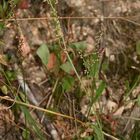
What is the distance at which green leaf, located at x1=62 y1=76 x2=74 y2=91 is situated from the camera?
1830 millimetres

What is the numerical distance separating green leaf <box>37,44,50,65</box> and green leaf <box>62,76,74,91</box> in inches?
5.0

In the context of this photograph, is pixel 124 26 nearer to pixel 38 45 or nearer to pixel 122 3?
pixel 122 3

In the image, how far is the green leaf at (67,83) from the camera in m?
1.83

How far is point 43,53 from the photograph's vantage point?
6.22 ft

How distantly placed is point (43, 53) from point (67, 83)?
0.19m

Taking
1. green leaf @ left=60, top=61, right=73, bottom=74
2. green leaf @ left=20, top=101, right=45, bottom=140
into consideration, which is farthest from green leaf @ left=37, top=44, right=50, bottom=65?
green leaf @ left=20, top=101, right=45, bottom=140

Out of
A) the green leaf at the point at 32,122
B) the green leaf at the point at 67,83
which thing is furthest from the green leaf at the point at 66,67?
the green leaf at the point at 32,122

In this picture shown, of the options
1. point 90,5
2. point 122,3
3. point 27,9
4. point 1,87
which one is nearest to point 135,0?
point 122,3

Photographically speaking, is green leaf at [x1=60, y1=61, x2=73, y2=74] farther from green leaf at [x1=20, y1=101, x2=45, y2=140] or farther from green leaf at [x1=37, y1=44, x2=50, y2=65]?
green leaf at [x1=20, y1=101, x2=45, y2=140]

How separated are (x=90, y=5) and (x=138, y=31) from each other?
0.29 m

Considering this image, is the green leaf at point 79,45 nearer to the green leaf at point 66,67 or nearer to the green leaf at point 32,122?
the green leaf at point 66,67

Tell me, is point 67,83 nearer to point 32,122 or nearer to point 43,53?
point 43,53

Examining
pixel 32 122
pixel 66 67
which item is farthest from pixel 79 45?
pixel 32 122

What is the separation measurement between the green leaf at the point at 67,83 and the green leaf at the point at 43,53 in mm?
126
